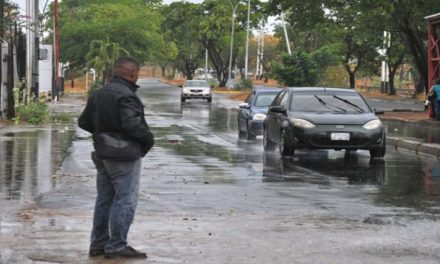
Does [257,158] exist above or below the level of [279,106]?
below

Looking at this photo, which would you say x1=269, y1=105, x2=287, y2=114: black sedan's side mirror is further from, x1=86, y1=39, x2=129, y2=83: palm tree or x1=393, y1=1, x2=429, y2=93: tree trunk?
x1=86, y1=39, x2=129, y2=83: palm tree

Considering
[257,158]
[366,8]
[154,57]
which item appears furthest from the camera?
[154,57]

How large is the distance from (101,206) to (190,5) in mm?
81187

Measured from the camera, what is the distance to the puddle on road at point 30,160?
34.3 feet

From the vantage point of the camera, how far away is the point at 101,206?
6496 mm

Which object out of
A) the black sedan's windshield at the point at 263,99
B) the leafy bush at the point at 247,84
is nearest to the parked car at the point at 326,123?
the black sedan's windshield at the point at 263,99

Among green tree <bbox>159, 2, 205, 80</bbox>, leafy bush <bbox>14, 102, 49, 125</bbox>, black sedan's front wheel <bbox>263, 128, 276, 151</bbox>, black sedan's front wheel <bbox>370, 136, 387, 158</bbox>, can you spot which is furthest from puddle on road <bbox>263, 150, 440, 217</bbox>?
green tree <bbox>159, 2, 205, 80</bbox>

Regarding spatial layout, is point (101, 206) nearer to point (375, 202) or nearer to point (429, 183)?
point (375, 202)

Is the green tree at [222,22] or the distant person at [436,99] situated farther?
the green tree at [222,22]

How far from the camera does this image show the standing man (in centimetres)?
614

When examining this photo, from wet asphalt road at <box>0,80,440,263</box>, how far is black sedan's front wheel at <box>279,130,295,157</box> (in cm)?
23

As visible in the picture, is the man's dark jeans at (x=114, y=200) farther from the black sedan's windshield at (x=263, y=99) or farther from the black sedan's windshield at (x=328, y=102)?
the black sedan's windshield at (x=263, y=99)

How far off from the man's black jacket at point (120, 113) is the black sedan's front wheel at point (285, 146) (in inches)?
361

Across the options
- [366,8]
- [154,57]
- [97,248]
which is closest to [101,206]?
[97,248]
